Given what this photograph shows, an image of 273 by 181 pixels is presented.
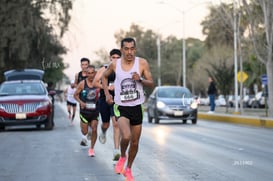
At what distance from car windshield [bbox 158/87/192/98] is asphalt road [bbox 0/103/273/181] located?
347 inches

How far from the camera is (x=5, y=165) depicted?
481 inches

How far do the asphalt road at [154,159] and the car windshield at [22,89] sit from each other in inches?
157

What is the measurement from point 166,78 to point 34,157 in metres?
66.0

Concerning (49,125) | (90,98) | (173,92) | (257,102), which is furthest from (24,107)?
(257,102)

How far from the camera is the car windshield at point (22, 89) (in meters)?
22.9

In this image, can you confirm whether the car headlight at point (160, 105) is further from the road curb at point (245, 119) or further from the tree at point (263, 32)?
the tree at point (263, 32)

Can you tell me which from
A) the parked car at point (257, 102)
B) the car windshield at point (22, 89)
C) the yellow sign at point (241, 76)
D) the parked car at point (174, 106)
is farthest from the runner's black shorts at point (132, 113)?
the parked car at point (257, 102)

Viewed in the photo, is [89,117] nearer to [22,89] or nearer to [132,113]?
[132,113]

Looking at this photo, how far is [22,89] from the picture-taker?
2306 cm

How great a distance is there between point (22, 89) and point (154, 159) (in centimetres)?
1116

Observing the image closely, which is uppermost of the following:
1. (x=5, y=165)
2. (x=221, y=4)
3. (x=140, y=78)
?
(x=221, y=4)

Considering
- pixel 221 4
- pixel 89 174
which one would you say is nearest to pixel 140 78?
pixel 89 174

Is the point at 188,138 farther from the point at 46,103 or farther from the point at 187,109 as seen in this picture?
the point at 187,109

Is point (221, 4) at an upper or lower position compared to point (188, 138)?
upper
